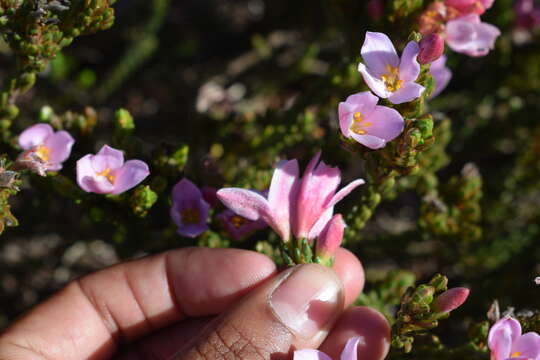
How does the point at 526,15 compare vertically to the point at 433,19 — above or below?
below

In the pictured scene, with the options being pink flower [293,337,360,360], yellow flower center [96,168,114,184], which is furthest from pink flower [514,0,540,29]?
yellow flower center [96,168,114,184]

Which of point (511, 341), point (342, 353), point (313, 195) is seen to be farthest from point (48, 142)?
point (511, 341)

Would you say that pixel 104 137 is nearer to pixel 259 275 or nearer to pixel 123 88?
pixel 123 88

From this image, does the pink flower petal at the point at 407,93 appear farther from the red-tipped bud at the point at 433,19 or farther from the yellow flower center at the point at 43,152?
the yellow flower center at the point at 43,152

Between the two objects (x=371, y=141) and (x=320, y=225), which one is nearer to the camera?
(x=371, y=141)

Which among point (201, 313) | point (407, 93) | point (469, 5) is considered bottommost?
point (201, 313)

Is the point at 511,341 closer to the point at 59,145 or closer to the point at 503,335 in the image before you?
the point at 503,335

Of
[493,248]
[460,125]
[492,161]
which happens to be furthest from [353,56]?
[492,161]
